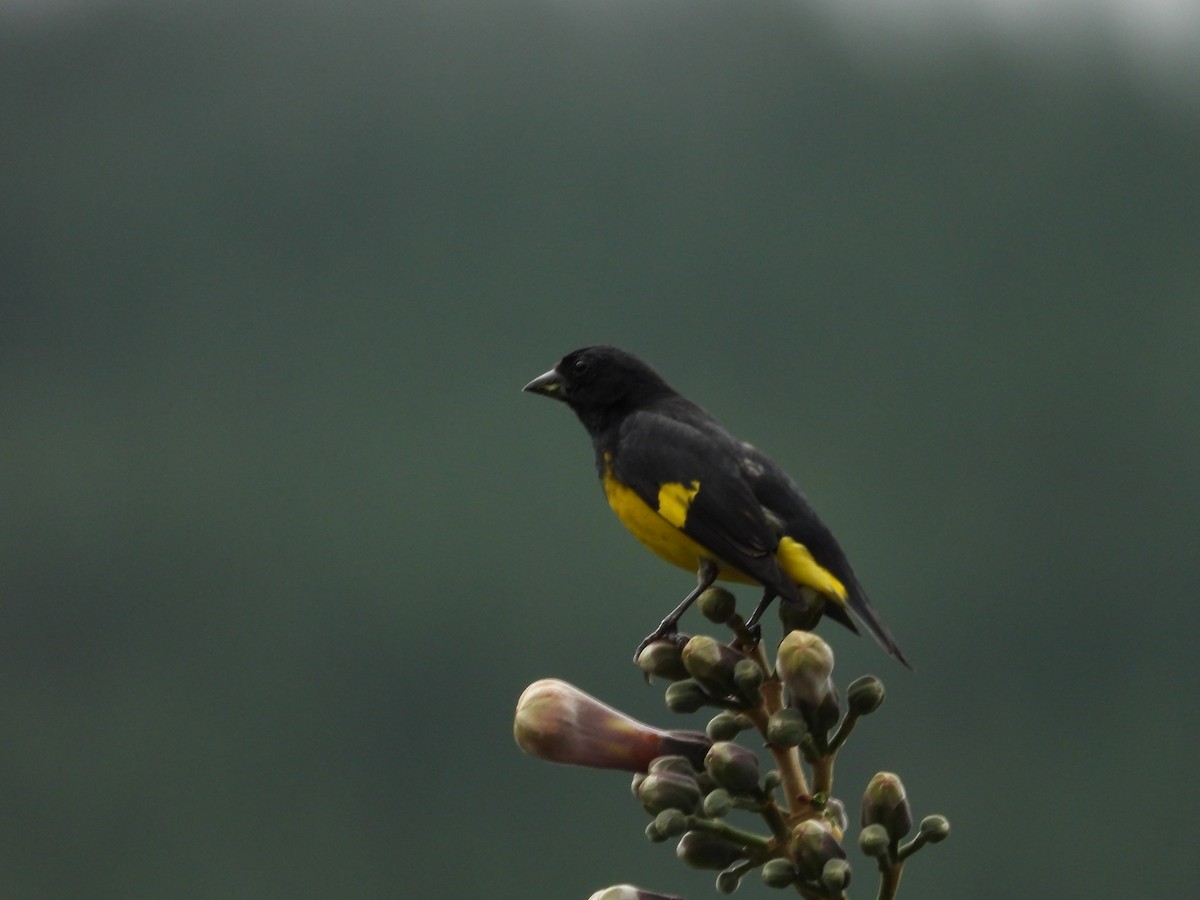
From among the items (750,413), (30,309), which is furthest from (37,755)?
(30,309)

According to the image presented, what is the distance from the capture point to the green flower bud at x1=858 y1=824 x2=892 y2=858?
3227 mm

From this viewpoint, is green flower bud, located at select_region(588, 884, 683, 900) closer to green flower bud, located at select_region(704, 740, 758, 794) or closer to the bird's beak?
green flower bud, located at select_region(704, 740, 758, 794)

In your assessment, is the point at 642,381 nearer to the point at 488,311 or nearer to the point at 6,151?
the point at 488,311

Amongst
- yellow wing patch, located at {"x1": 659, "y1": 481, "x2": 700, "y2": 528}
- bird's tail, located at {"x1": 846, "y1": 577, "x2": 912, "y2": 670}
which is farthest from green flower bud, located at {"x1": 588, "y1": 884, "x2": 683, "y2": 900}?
yellow wing patch, located at {"x1": 659, "y1": 481, "x2": 700, "y2": 528}

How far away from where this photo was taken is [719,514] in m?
4.21

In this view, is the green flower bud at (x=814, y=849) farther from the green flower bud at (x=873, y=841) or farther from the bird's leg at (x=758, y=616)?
the bird's leg at (x=758, y=616)

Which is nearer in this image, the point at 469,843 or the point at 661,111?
the point at 469,843

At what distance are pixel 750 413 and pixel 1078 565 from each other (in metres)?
17.8

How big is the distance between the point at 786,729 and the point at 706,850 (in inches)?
12.9

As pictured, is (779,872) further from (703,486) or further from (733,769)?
(703,486)

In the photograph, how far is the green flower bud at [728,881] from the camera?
333 cm

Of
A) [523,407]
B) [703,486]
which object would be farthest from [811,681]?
[523,407]

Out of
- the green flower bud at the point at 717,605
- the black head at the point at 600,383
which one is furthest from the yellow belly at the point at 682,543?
the black head at the point at 600,383

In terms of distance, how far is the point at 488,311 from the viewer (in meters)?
108
